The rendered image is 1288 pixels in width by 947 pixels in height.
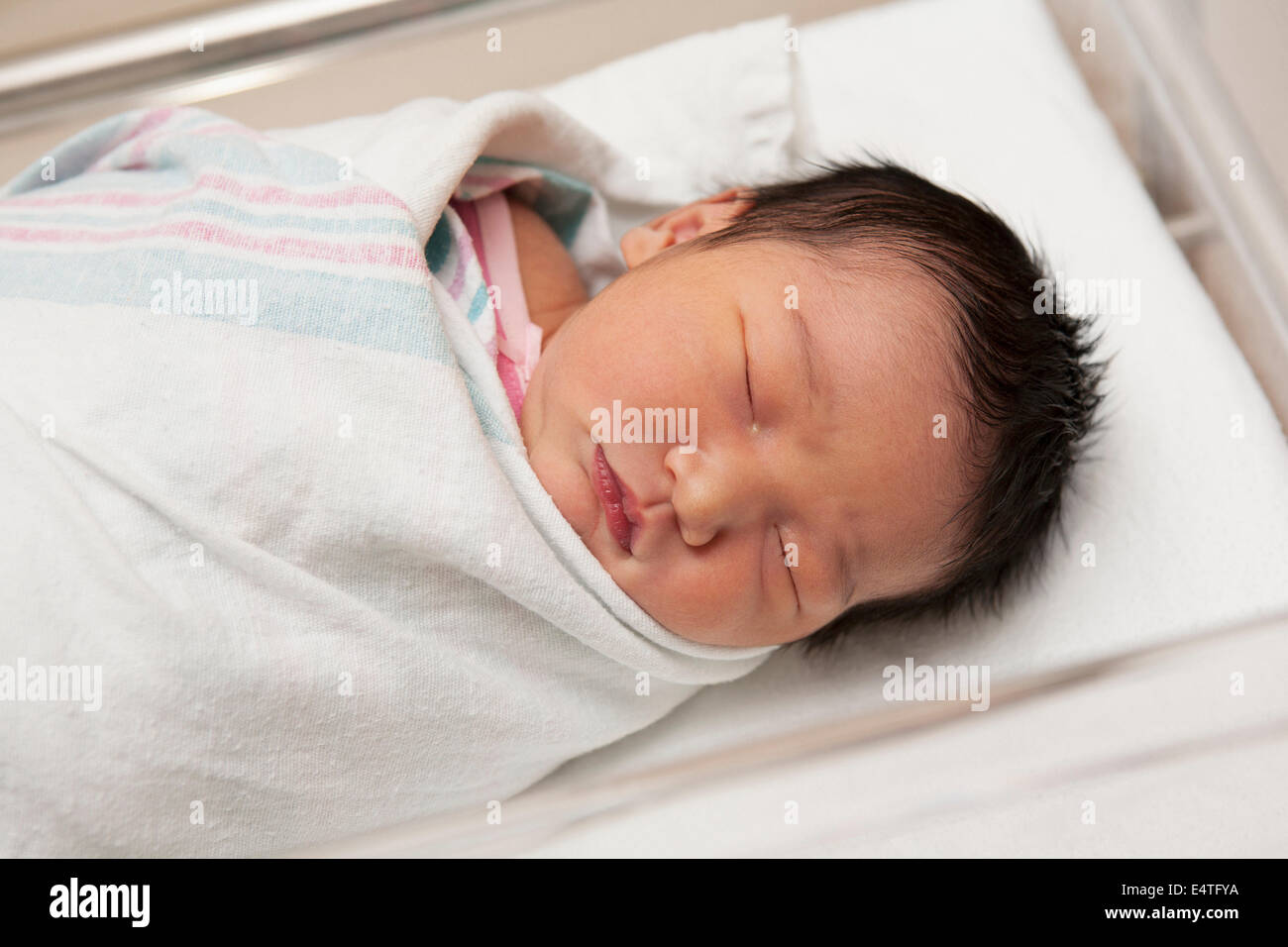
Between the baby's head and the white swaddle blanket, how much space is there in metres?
0.06

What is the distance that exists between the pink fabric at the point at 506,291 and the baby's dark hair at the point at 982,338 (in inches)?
7.3


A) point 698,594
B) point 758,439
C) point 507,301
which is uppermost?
point 507,301

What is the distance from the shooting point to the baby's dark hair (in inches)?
32.8

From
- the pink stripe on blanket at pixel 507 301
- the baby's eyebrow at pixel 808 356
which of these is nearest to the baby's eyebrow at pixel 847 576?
the baby's eyebrow at pixel 808 356

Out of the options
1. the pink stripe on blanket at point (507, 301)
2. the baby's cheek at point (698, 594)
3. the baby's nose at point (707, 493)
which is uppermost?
the pink stripe on blanket at point (507, 301)

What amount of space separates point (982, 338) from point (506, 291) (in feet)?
1.40

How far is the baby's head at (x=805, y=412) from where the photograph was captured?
0.81 meters

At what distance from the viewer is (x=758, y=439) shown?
2.66 ft

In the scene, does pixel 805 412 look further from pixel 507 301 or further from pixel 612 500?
pixel 507 301

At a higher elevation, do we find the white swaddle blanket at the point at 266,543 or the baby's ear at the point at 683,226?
the baby's ear at the point at 683,226

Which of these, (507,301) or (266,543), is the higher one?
(507,301)

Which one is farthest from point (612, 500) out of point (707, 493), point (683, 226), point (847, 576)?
point (683, 226)

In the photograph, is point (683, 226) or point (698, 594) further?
point (683, 226)

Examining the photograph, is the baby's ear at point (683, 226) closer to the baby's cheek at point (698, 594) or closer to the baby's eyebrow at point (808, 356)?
the baby's eyebrow at point (808, 356)
